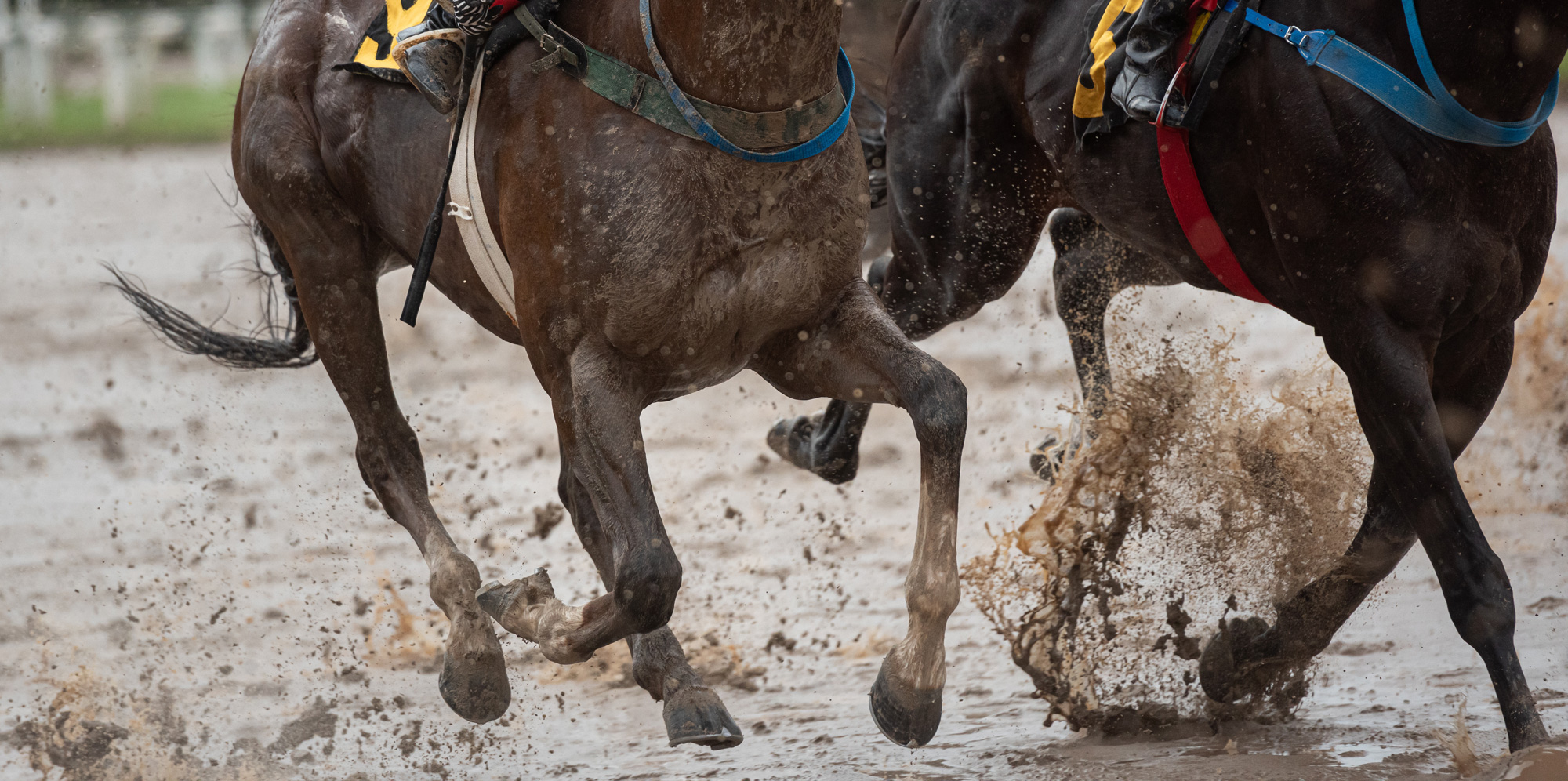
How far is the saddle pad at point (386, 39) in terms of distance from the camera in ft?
10.5

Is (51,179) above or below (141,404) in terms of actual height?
above

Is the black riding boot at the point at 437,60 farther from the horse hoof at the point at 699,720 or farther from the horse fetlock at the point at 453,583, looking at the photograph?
the horse hoof at the point at 699,720

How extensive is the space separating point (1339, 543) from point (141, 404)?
537cm

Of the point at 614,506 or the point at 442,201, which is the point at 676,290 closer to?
the point at 614,506

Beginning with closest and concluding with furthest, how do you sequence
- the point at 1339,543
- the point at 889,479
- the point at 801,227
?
1. the point at 801,227
2. the point at 1339,543
3. the point at 889,479

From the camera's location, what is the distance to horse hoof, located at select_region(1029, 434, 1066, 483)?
175 inches

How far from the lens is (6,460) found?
21.0 feet

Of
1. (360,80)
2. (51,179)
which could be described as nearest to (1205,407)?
(360,80)

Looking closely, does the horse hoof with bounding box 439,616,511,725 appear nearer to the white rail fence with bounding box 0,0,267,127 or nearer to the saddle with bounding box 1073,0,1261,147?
the saddle with bounding box 1073,0,1261,147

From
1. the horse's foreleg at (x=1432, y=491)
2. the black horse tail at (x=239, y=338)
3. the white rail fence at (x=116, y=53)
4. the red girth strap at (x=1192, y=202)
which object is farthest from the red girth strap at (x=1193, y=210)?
the white rail fence at (x=116, y=53)

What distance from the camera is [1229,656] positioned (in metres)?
3.68

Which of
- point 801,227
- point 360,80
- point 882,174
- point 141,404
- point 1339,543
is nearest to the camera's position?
point 801,227

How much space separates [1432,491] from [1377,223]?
520 millimetres

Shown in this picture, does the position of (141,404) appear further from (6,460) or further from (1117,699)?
(1117,699)
